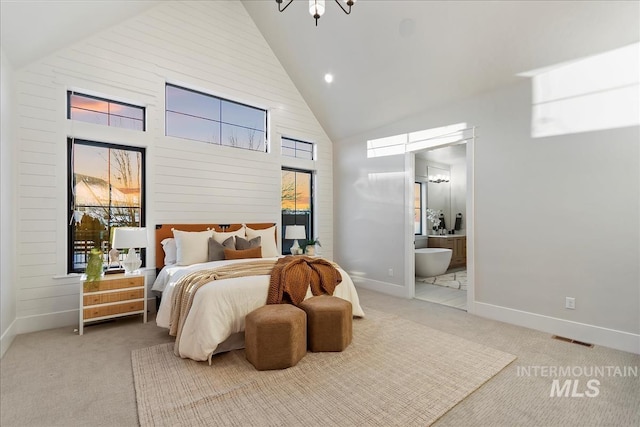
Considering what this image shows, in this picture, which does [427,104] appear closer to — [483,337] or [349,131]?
[349,131]

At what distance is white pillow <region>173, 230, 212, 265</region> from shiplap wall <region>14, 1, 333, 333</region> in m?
0.49

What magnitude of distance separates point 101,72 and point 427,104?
14.3 ft

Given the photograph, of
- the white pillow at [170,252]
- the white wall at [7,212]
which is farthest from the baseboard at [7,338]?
the white pillow at [170,252]

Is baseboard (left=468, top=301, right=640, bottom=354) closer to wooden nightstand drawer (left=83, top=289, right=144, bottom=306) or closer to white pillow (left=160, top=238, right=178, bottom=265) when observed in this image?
white pillow (left=160, top=238, right=178, bottom=265)

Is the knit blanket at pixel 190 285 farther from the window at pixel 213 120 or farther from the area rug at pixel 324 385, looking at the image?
the window at pixel 213 120

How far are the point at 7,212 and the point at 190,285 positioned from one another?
1.98m

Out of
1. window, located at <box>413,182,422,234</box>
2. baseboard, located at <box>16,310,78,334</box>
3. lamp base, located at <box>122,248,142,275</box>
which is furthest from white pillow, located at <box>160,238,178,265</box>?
window, located at <box>413,182,422,234</box>

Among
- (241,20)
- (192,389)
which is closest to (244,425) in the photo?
(192,389)

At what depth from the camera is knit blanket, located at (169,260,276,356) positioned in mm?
2795

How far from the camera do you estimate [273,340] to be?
251cm

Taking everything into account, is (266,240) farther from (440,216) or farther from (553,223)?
(440,216)

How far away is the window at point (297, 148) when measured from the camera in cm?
582

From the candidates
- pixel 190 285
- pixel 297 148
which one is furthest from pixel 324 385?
pixel 297 148

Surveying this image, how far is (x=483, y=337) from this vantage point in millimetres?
3236
